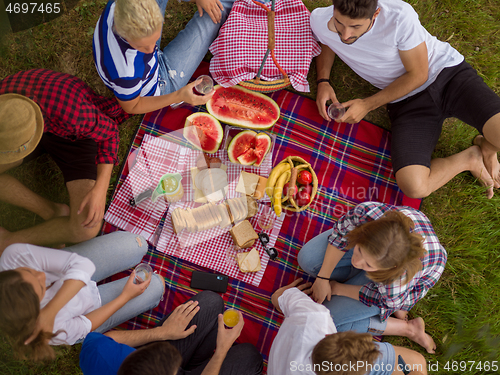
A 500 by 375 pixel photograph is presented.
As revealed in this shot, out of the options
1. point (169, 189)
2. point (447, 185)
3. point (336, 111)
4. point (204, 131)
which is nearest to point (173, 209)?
point (169, 189)

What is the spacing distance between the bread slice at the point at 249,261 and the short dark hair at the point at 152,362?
116cm

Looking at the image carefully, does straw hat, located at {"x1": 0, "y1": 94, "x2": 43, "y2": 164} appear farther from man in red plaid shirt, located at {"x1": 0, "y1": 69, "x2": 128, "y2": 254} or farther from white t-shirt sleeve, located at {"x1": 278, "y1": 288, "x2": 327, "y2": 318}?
white t-shirt sleeve, located at {"x1": 278, "y1": 288, "x2": 327, "y2": 318}

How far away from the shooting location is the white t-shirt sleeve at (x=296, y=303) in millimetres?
2603

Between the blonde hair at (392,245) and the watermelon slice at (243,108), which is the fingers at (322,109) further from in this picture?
the blonde hair at (392,245)

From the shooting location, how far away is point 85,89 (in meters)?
2.76

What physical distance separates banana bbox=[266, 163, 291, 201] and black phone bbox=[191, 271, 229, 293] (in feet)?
3.34

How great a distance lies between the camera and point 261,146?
336cm

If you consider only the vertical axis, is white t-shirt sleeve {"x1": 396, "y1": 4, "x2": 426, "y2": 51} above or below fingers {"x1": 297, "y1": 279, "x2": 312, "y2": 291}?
above

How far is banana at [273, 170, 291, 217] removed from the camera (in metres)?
3.08

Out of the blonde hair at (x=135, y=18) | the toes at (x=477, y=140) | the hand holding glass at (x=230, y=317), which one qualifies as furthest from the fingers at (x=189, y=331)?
the toes at (x=477, y=140)

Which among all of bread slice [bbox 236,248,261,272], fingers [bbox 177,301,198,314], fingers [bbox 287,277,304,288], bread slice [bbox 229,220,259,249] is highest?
bread slice [bbox 229,220,259,249]

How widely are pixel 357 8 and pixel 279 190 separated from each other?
1.65 meters

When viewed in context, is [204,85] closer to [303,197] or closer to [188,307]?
[303,197]

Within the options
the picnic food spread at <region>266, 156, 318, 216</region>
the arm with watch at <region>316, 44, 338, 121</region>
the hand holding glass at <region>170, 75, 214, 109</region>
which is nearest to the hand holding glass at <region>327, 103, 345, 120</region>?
the arm with watch at <region>316, 44, 338, 121</region>
